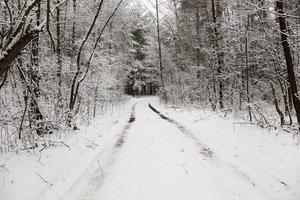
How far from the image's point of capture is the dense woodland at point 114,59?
752cm

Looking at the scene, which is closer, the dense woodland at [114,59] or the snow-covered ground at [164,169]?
the snow-covered ground at [164,169]

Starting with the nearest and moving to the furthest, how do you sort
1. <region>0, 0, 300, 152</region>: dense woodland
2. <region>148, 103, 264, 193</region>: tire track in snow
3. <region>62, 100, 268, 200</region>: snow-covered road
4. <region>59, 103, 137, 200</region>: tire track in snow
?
<region>62, 100, 268, 200</region>: snow-covered road
<region>59, 103, 137, 200</region>: tire track in snow
<region>148, 103, 264, 193</region>: tire track in snow
<region>0, 0, 300, 152</region>: dense woodland

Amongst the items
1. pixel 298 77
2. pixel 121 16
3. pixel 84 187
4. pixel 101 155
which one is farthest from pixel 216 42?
pixel 121 16

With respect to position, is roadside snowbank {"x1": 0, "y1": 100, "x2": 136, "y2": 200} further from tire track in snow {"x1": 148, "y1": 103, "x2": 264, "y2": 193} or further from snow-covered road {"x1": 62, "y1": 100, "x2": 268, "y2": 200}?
tire track in snow {"x1": 148, "y1": 103, "x2": 264, "y2": 193}

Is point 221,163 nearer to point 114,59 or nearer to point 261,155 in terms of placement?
point 261,155

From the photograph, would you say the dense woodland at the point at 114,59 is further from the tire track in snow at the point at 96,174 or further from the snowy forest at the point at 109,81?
the tire track in snow at the point at 96,174

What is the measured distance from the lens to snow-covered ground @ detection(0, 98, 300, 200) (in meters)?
4.64

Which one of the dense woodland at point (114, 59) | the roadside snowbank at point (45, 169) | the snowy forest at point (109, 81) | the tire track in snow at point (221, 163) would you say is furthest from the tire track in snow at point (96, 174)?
the tire track in snow at point (221, 163)

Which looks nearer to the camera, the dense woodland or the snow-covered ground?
the snow-covered ground

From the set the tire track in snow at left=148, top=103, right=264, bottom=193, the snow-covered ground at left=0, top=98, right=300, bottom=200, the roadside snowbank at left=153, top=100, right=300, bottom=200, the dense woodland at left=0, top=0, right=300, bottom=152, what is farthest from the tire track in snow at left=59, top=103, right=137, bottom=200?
the roadside snowbank at left=153, top=100, right=300, bottom=200

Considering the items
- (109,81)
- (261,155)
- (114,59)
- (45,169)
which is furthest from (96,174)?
(114,59)

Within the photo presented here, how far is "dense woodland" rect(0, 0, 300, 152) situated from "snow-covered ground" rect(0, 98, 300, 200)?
1.41m

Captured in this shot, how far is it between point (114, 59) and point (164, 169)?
15096 millimetres

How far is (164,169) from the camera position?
5.83 metres
